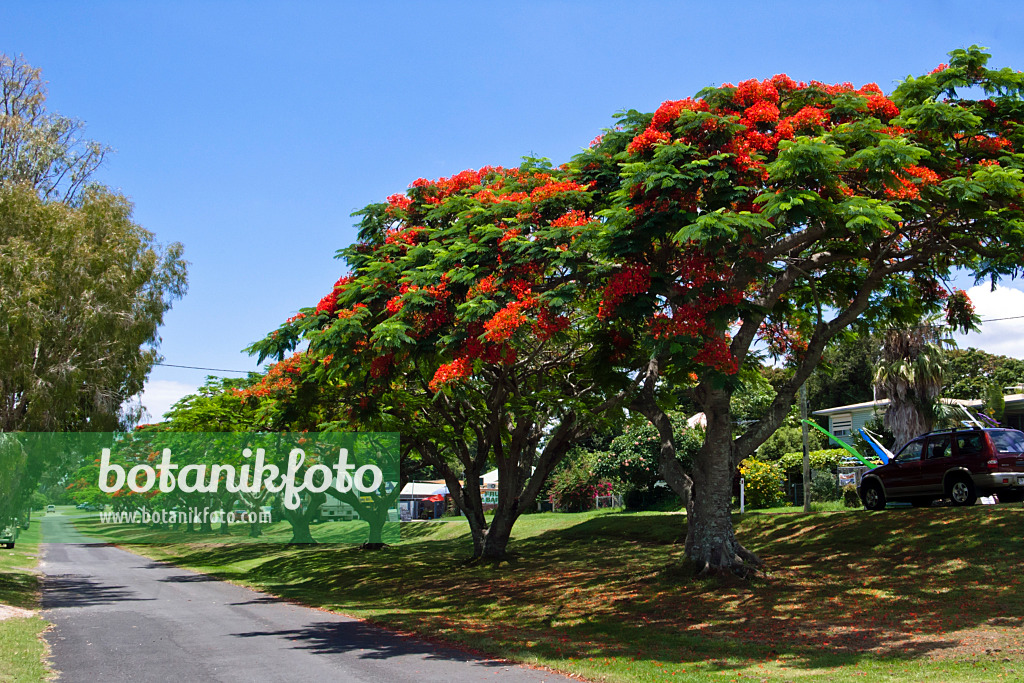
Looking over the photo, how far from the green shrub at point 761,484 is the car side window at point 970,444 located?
10.9 m

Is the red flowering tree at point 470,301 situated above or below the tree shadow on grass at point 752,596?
above

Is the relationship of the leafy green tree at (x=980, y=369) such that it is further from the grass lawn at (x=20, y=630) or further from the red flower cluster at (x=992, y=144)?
the grass lawn at (x=20, y=630)

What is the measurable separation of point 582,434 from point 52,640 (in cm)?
1423

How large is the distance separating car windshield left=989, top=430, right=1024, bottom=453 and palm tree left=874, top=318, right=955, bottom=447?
10.4 meters

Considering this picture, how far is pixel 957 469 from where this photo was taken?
18.3 meters

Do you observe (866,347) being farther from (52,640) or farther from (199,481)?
(52,640)

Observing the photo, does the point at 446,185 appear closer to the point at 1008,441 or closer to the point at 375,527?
the point at 1008,441

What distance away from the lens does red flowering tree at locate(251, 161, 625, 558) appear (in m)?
13.9

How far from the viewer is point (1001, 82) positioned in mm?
14008

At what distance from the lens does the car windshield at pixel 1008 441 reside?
17672mm

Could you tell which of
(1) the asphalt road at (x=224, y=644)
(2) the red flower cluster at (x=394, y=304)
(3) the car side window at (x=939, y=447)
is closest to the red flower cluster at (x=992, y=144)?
(3) the car side window at (x=939, y=447)

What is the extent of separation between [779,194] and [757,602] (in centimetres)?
779

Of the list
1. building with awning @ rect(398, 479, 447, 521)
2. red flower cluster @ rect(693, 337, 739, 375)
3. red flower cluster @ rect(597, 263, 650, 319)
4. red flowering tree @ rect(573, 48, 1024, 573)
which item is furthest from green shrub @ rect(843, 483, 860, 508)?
building with awning @ rect(398, 479, 447, 521)

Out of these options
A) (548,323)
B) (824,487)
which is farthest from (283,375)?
(824,487)
